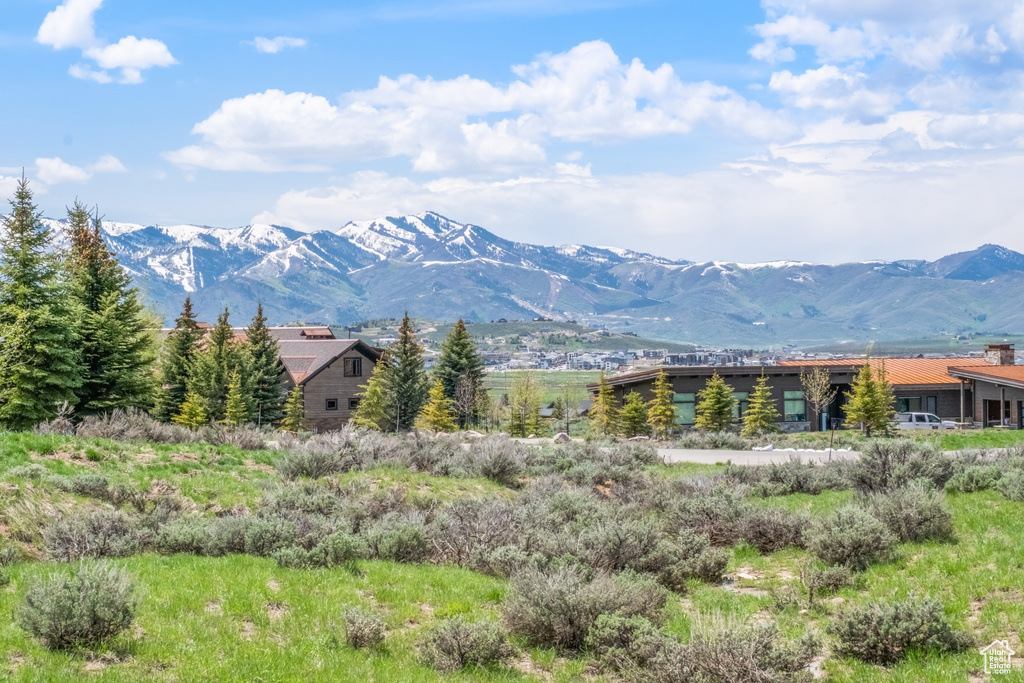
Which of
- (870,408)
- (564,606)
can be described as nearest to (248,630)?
(564,606)

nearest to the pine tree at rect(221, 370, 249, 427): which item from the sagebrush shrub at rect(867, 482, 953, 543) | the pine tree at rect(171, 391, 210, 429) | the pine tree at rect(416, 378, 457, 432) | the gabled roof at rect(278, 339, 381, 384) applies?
the pine tree at rect(171, 391, 210, 429)

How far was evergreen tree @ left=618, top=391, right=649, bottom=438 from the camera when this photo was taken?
46.1m

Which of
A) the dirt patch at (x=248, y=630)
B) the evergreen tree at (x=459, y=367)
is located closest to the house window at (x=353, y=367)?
the evergreen tree at (x=459, y=367)

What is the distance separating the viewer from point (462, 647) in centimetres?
805

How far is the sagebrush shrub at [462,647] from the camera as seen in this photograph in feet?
26.1

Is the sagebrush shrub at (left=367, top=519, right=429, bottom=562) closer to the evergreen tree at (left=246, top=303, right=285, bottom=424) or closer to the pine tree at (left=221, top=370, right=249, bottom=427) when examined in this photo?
the pine tree at (left=221, top=370, right=249, bottom=427)

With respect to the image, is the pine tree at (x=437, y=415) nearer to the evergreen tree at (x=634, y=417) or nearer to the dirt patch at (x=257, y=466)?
the evergreen tree at (x=634, y=417)

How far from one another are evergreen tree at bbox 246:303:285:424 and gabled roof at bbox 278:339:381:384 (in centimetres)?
855

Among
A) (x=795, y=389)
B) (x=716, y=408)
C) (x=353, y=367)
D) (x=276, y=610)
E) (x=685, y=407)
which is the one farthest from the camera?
(x=353, y=367)

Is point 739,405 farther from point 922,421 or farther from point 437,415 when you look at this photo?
point 437,415

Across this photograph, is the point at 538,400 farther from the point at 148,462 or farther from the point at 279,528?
the point at 279,528

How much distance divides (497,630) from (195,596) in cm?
338

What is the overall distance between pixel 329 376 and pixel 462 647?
5870cm

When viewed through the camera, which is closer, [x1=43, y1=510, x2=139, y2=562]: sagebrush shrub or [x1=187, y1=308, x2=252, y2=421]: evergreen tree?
[x1=43, y1=510, x2=139, y2=562]: sagebrush shrub
